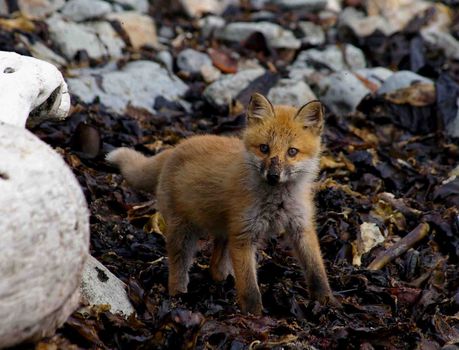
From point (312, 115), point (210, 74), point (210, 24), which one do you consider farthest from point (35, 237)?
point (210, 24)

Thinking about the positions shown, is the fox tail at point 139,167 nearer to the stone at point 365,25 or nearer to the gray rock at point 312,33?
the gray rock at point 312,33

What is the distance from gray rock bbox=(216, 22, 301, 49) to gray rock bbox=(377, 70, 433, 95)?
334 cm

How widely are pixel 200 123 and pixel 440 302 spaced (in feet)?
18.7

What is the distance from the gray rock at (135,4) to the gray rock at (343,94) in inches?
201

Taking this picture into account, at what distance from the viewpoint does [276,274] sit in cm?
751

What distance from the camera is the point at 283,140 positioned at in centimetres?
698

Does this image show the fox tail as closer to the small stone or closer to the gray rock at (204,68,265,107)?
the gray rock at (204,68,265,107)

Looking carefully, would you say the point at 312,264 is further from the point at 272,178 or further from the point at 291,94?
the point at 291,94

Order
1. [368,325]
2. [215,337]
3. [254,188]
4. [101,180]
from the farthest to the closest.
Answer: [101,180] → [254,188] → [368,325] → [215,337]

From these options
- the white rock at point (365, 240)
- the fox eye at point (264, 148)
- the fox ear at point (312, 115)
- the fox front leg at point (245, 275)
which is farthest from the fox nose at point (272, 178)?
the white rock at point (365, 240)

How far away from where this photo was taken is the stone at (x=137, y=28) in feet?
49.3

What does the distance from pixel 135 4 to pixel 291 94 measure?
566 cm

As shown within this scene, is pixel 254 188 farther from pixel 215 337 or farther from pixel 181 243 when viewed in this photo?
pixel 215 337

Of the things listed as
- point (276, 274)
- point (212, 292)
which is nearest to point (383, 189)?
point (276, 274)
